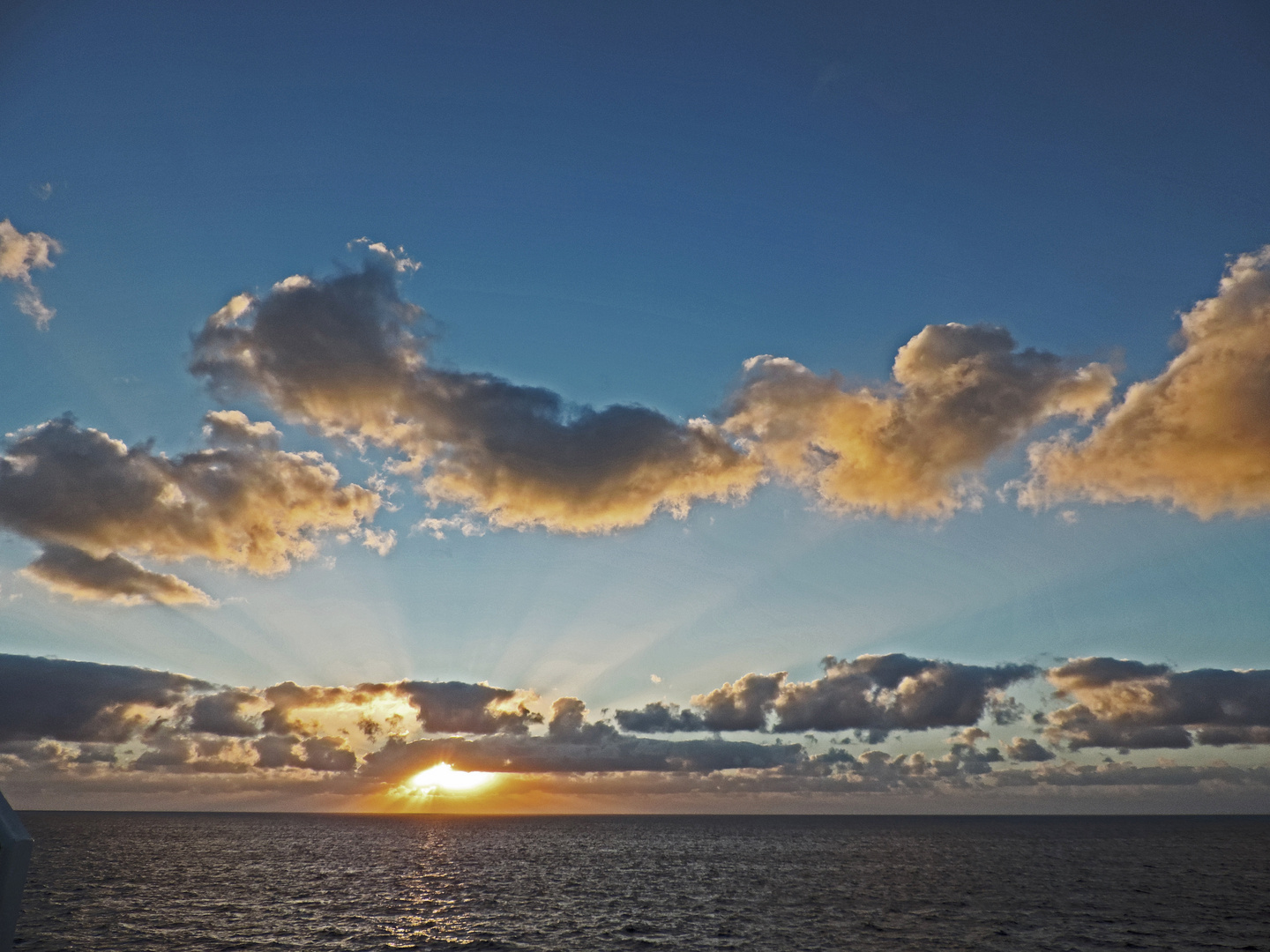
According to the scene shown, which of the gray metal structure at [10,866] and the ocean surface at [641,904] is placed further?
the ocean surface at [641,904]

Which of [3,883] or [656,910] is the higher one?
[3,883]

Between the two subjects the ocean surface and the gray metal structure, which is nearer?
the gray metal structure

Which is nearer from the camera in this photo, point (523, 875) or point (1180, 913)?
point (1180, 913)

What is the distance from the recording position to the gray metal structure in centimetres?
1723

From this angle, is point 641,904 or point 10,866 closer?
point 10,866

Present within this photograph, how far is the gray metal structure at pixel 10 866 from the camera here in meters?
17.2

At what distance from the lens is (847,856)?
169 m

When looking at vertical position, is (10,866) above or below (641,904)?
above

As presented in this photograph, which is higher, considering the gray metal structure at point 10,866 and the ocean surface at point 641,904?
the gray metal structure at point 10,866

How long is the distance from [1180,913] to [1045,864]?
2866 inches

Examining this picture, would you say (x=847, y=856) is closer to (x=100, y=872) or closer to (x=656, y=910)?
(x=656, y=910)

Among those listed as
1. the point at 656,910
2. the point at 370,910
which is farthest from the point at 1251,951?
the point at 370,910

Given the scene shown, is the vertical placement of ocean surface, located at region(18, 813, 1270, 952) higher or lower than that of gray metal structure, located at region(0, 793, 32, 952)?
lower

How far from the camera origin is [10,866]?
1738 cm
